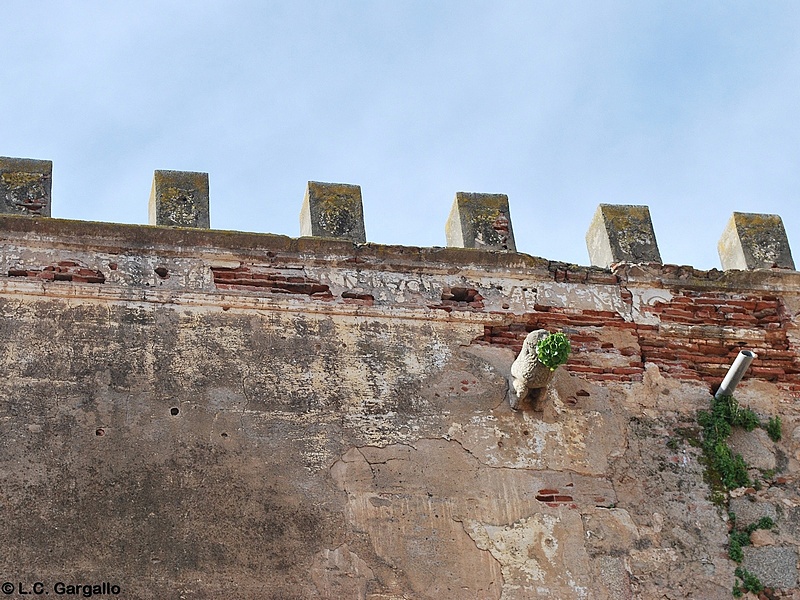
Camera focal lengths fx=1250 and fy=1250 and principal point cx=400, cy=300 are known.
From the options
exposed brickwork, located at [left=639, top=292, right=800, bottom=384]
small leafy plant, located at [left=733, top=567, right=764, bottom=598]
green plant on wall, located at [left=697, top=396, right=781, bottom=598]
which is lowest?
small leafy plant, located at [left=733, top=567, right=764, bottom=598]

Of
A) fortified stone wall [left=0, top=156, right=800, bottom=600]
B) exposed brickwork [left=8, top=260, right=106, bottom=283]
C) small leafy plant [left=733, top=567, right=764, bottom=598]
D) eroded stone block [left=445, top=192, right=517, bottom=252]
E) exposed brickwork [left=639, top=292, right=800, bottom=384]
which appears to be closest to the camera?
fortified stone wall [left=0, top=156, right=800, bottom=600]

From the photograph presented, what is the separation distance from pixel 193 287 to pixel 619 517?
8.96ft

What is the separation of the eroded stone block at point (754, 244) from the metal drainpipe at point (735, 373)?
871 millimetres

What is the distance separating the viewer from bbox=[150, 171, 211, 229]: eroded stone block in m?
7.49

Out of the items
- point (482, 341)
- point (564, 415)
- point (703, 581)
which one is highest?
point (482, 341)

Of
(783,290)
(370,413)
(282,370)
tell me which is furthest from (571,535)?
(783,290)

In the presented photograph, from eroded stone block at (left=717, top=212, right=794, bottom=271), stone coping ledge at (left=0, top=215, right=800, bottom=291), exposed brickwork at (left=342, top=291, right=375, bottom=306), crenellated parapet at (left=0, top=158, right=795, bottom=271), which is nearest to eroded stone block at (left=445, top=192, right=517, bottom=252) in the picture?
crenellated parapet at (left=0, top=158, right=795, bottom=271)

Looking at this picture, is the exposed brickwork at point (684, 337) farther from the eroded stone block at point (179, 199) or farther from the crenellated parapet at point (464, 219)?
the eroded stone block at point (179, 199)

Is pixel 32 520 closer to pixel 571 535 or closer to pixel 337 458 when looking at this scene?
pixel 337 458

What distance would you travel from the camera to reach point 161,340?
22.8 feet

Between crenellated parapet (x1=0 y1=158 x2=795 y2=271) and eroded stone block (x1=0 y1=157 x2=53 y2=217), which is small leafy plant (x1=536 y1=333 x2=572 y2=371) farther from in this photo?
eroded stone block (x1=0 y1=157 x2=53 y2=217)

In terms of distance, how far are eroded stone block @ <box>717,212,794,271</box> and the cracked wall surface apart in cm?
22

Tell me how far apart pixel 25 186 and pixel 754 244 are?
181 inches

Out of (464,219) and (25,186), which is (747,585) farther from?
(25,186)
